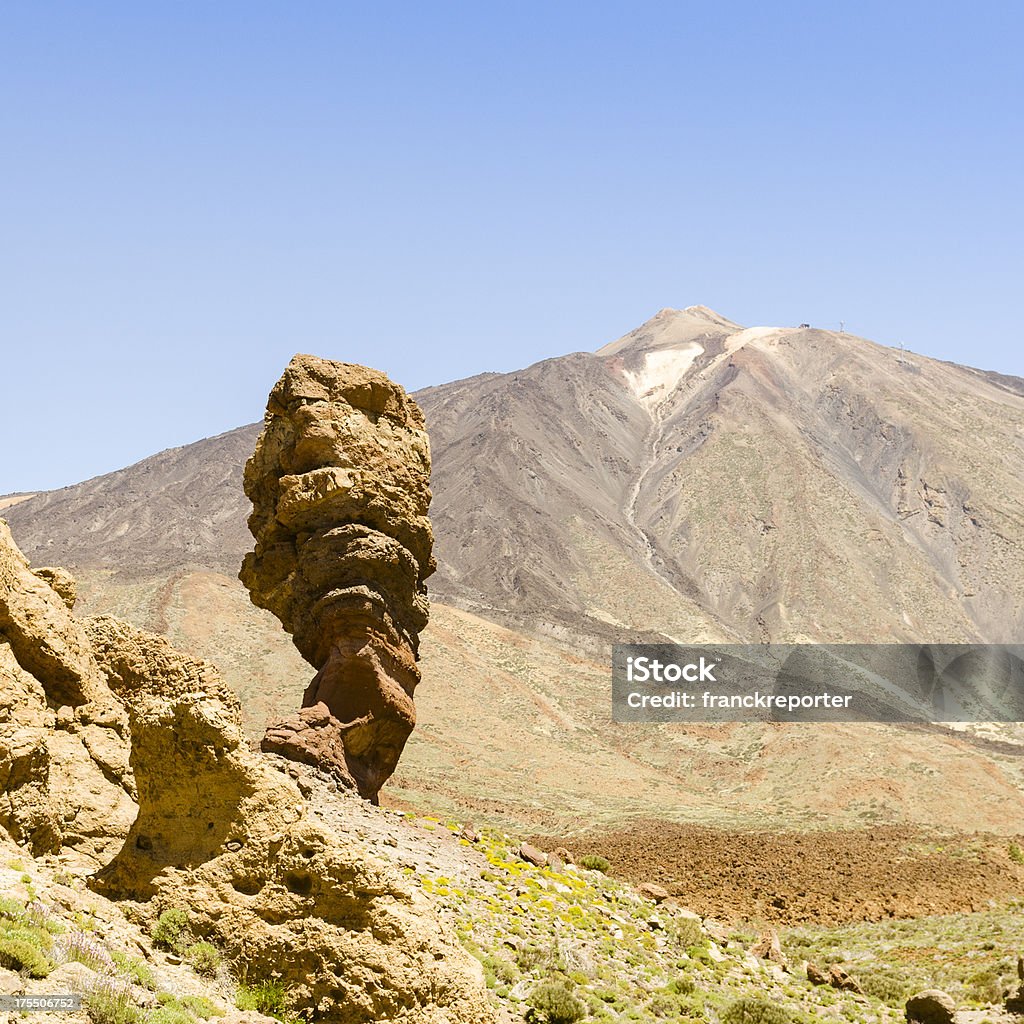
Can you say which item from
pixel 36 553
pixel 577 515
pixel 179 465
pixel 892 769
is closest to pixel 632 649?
pixel 892 769

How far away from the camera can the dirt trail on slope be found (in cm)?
2708

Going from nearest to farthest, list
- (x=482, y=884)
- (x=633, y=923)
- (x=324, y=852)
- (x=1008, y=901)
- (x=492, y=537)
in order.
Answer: (x=324, y=852)
(x=482, y=884)
(x=633, y=923)
(x=1008, y=901)
(x=492, y=537)

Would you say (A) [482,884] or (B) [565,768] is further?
(B) [565,768]

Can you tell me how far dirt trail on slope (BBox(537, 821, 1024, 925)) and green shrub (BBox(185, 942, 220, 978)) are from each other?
17202 millimetres

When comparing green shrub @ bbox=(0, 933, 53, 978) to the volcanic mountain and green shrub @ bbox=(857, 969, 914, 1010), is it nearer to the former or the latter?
green shrub @ bbox=(857, 969, 914, 1010)

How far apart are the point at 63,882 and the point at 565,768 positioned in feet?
135

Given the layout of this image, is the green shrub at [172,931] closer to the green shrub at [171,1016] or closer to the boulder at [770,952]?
the green shrub at [171,1016]

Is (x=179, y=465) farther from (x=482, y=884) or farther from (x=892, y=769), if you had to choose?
(x=482, y=884)

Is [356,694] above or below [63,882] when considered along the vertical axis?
above

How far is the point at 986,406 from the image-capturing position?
6196 inches

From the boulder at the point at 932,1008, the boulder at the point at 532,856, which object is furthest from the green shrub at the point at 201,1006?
the boulder at the point at 932,1008

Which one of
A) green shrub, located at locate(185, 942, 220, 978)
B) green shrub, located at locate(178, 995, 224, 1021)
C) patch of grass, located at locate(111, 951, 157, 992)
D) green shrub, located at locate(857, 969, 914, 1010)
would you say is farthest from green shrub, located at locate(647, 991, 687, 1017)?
patch of grass, located at locate(111, 951, 157, 992)

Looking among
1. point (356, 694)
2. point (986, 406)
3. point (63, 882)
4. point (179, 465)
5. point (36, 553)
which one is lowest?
Result: point (63, 882)

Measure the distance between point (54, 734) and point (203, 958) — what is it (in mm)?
3845
